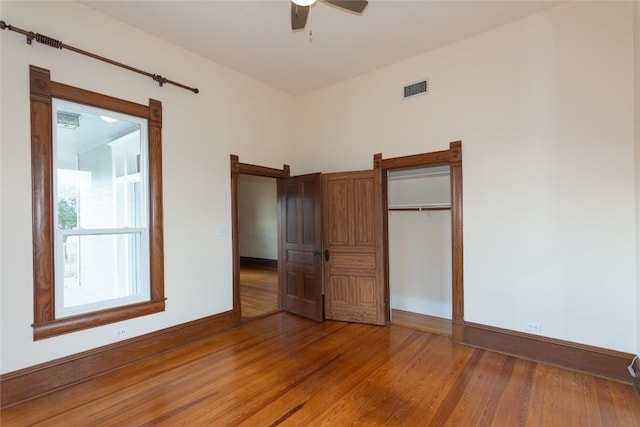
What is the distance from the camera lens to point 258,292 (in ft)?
20.0

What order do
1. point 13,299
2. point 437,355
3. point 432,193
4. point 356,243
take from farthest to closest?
point 432,193 < point 356,243 < point 437,355 < point 13,299

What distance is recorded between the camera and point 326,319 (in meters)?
4.43

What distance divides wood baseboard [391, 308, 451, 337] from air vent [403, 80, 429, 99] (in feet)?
10.0

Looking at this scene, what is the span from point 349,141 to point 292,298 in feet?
8.53

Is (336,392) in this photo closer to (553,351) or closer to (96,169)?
(553,351)

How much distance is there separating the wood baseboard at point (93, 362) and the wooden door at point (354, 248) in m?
1.73

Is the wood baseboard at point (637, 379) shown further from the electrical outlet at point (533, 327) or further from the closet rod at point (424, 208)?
the closet rod at point (424, 208)

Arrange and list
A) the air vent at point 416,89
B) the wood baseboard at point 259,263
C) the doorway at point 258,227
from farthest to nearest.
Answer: the wood baseboard at point 259,263 → the doorway at point 258,227 → the air vent at point 416,89

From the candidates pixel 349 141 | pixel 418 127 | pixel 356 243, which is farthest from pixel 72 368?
pixel 418 127

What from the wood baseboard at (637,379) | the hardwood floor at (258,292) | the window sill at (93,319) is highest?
the window sill at (93,319)

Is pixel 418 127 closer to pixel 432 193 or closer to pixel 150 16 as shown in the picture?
pixel 432 193

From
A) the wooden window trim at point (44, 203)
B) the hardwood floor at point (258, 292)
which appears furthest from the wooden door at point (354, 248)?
the wooden window trim at point (44, 203)

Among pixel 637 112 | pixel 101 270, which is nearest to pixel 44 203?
pixel 101 270

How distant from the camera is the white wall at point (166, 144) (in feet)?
8.11
